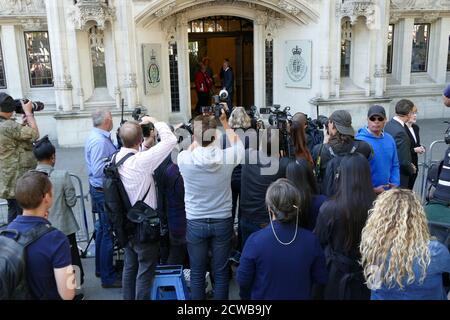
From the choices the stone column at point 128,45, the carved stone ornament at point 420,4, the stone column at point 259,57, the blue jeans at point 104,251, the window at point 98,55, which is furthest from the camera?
the carved stone ornament at point 420,4

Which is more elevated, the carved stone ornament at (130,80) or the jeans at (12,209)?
the carved stone ornament at (130,80)

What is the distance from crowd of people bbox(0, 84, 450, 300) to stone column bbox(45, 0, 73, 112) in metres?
6.17

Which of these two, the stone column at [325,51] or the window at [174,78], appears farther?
the window at [174,78]

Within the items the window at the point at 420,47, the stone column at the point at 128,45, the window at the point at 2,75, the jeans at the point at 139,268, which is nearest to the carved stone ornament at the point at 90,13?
the stone column at the point at 128,45

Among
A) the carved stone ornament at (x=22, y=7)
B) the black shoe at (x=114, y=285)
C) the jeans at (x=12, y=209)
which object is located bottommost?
the black shoe at (x=114, y=285)

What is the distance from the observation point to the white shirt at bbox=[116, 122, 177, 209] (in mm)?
3512

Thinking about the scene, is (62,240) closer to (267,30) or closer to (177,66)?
(177,66)

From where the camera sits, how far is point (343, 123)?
3967mm

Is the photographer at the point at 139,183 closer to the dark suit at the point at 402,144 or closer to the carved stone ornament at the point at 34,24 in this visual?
the dark suit at the point at 402,144

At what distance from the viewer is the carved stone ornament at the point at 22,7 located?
10906mm

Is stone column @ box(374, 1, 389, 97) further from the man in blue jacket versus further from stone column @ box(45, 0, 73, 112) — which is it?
the man in blue jacket

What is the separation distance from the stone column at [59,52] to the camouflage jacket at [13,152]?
617cm

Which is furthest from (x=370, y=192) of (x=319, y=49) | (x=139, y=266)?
(x=319, y=49)

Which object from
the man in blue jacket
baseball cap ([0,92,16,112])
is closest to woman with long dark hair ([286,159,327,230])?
the man in blue jacket
